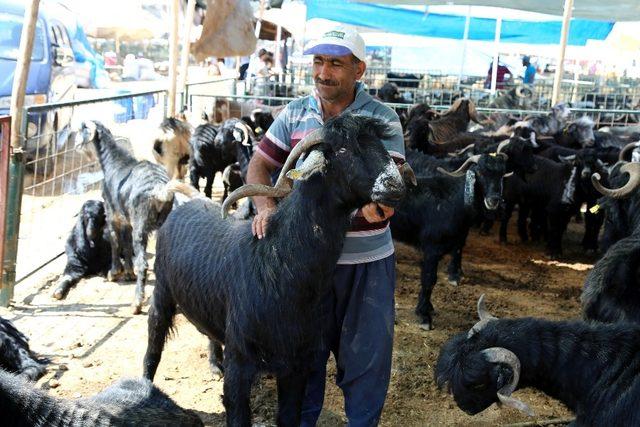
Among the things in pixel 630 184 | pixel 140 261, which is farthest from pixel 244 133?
pixel 630 184

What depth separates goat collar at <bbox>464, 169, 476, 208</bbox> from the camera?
6891 mm

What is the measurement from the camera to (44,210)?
300 inches

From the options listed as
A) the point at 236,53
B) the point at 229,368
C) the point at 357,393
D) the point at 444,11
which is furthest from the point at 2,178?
the point at 444,11

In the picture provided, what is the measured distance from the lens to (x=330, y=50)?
11.4 ft

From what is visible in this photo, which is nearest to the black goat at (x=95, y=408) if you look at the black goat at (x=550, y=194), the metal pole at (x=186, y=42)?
the black goat at (x=550, y=194)

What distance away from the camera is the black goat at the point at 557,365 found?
11.0ft

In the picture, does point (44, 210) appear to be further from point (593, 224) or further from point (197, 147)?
point (593, 224)

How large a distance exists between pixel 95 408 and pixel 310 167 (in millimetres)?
1525

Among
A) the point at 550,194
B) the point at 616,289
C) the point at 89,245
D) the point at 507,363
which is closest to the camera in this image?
the point at 507,363

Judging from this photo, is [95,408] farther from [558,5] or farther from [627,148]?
[558,5]

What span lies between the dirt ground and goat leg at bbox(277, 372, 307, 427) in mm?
792

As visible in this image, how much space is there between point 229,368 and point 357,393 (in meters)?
0.74

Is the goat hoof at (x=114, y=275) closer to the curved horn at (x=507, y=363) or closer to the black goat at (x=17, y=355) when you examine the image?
the black goat at (x=17, y=355)

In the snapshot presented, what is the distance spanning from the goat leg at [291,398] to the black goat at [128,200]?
2.93 meters
